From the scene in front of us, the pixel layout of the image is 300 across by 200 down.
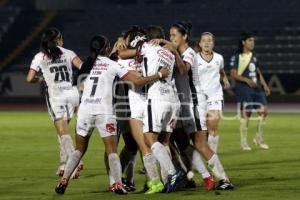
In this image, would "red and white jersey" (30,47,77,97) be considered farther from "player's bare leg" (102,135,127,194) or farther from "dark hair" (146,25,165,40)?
"player's bare leg" (102,135,127,194)

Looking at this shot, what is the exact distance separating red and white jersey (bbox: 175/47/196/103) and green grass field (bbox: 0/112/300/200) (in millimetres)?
1271

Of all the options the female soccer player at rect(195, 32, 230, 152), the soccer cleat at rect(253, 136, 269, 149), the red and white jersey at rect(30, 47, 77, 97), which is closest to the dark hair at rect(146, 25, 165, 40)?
the red and white jersey at rect(30, 47, 77, 97)

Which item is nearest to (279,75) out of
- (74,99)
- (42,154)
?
(42,154)

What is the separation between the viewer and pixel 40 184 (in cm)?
1304

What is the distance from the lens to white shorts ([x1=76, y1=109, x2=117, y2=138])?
11.7 m

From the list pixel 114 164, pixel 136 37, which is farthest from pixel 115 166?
pixel 136 37

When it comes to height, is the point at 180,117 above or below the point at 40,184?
above

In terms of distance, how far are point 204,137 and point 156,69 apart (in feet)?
4.10

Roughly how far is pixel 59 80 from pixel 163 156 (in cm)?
330

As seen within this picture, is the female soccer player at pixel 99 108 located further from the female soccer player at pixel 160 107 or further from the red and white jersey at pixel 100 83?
the female soccer player at pixel 160 107

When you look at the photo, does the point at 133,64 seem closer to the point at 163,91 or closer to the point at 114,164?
the point at 163,91

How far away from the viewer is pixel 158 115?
11625 millimetres

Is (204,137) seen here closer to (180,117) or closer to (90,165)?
(180,117)

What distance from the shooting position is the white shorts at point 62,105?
14.3 m
